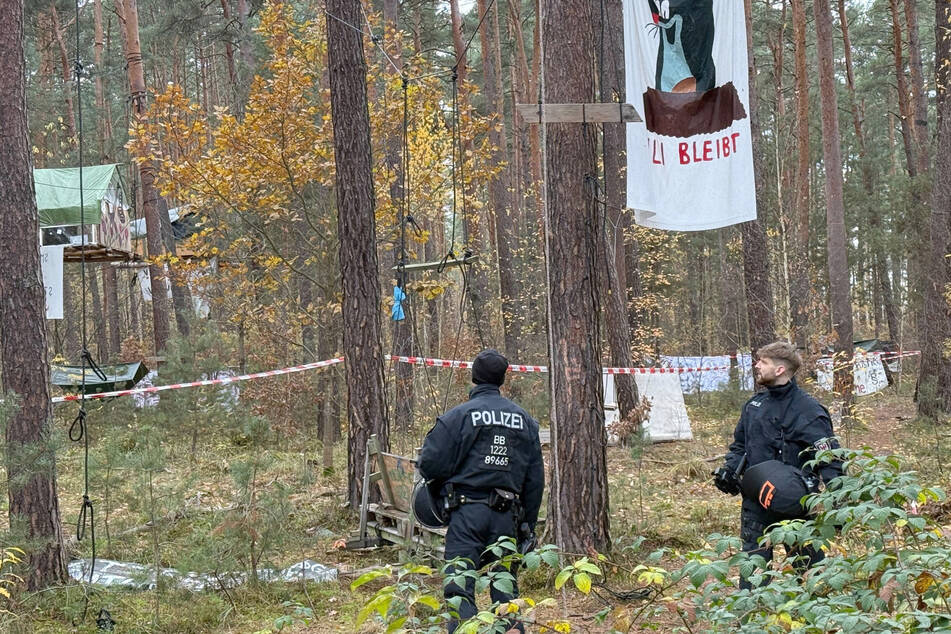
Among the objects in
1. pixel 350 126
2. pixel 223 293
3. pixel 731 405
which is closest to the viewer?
pixel 350 126

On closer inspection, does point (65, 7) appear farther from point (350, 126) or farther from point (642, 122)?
point (642, 122)

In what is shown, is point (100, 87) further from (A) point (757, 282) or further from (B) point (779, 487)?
(B) point (779, 487)

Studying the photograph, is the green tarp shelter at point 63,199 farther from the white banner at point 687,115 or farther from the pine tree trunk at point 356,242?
the white banner at point 687,115

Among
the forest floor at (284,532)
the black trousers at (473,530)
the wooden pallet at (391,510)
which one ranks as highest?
the black trousers at (473,530)

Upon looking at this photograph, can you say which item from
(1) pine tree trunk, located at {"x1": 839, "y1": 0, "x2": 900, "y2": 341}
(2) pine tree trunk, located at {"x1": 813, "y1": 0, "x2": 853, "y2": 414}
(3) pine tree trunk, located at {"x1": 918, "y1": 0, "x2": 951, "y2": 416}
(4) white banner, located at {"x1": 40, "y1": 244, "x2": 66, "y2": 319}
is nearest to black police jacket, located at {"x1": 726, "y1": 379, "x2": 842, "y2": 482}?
(4) white banner, located at {"x1": 40, "y1": 244, "x2": 66, "y2": 319}

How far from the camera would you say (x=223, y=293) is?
1453cm

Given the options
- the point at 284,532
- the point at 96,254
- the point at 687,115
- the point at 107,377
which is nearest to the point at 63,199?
the point at 96,254

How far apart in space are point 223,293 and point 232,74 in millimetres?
11136

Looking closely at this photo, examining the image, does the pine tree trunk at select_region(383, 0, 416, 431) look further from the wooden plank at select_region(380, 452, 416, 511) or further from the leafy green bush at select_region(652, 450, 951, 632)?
the leafy green bush at select_region(652, 450, 951, 632)

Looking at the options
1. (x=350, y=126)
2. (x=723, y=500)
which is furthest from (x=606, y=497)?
(x=350, y=126)

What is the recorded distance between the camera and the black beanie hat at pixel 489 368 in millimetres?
5141

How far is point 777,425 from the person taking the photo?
5.04 meters

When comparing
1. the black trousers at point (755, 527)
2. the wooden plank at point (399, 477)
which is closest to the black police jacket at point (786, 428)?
the black trousers at point (755, 527)

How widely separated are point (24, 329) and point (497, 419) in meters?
4.14
